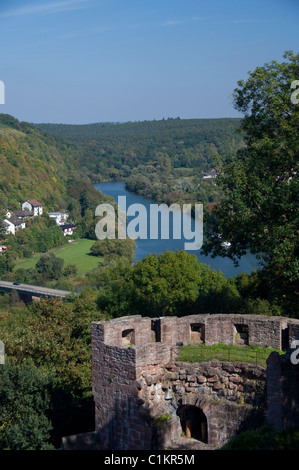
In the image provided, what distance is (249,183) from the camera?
749 inches

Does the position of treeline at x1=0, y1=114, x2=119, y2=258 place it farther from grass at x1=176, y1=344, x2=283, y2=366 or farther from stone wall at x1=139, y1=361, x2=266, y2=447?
stone wall at x1=139, y1=361, x2=266, y2=447

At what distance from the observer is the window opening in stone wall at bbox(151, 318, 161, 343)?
47.8ft

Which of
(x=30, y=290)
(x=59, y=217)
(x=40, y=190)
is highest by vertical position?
(x=40, y=190)

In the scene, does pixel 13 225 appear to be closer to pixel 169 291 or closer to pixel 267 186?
pixel 169 291

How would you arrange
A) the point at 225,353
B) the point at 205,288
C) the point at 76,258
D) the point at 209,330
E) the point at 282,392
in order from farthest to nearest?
the point at 76,258, the point at 205,288, the point at 209,330, the point at 225,353, the point at 282,392

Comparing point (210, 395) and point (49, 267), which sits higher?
point (49, 267)

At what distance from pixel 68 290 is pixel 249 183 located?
50781 mm

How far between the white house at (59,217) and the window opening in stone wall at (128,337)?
99231 millimetres

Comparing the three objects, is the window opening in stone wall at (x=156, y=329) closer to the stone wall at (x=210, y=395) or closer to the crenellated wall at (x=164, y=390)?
the crenellated wall at (x=164, y=390)

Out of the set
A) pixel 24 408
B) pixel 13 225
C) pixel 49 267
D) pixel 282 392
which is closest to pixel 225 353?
pixel 282 392

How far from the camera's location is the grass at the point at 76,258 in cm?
7994

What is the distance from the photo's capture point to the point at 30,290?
6694 centimetres

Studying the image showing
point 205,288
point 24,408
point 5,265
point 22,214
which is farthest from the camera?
point 22,214

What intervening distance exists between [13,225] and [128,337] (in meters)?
90.2
